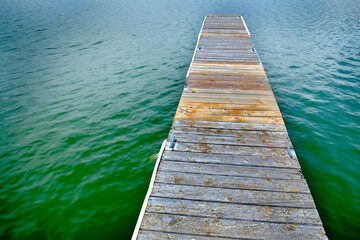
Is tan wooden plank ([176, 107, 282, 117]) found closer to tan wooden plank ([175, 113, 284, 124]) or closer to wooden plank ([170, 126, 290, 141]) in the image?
tan wooden plank ([175, 113, 284, 124])

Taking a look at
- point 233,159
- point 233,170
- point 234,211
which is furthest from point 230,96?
point 234,211

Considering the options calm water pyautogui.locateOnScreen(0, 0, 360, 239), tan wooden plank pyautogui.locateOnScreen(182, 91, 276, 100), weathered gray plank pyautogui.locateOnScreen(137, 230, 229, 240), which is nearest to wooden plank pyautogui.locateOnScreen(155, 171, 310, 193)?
weathered gray plank pyautogui.locateOnScreen(137, 230, 229, 240)

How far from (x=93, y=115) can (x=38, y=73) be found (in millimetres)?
6698

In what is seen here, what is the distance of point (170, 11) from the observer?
96.3 ft

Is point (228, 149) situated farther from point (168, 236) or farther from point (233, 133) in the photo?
point (168, 236)

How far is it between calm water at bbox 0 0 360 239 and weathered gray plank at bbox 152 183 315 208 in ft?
6.04

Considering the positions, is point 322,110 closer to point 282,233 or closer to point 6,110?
point 282,233

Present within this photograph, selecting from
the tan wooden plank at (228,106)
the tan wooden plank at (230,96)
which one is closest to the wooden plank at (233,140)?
the tan wooden plank at (228,106)

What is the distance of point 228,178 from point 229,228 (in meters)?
1.16

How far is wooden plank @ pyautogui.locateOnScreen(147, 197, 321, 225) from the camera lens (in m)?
3.75

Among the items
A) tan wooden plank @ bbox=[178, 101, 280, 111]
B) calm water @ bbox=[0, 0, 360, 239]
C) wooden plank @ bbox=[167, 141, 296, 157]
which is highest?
tan wooden plank @ bbox=[178, 101, 280, 111]

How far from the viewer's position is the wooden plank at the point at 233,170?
4602 millimetres

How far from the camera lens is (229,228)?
144 inches

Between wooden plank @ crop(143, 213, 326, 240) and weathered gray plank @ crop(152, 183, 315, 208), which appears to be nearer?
wooden plank @ crop(143, 213, 326, 240)
